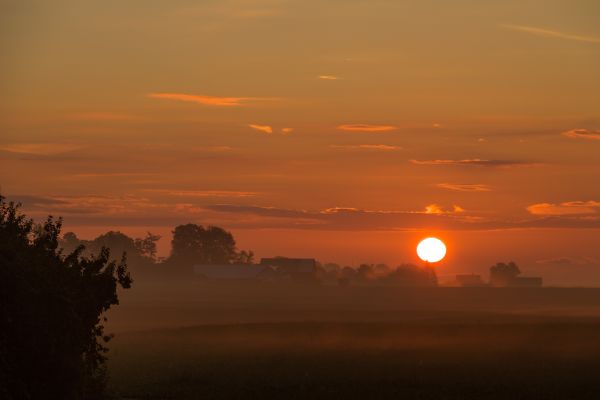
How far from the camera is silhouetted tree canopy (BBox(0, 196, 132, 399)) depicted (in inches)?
1255

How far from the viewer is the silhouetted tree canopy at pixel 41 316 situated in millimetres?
31875

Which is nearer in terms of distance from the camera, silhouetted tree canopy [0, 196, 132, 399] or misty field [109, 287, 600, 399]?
silhouetted tree canopy [0, 196, 132, 399]

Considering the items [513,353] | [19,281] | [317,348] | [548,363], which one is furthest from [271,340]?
[19,281]

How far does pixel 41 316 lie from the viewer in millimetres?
33438

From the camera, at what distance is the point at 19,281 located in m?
31.9

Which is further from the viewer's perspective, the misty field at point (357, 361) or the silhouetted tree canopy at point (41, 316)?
the misty field at point (357, 361)

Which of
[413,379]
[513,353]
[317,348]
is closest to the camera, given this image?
[413,379]

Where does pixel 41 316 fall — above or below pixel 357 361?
below

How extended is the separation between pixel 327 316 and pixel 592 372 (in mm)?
69128

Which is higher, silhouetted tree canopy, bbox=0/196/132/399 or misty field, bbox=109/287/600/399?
misty field, bbox=109/287/600/399

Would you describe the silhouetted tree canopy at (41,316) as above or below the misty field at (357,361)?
below

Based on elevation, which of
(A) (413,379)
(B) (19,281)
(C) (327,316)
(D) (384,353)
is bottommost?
(B) (19,281)

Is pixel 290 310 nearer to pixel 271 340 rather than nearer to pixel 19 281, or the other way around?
pixel 271 340

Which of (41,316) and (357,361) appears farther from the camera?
(357,361)
